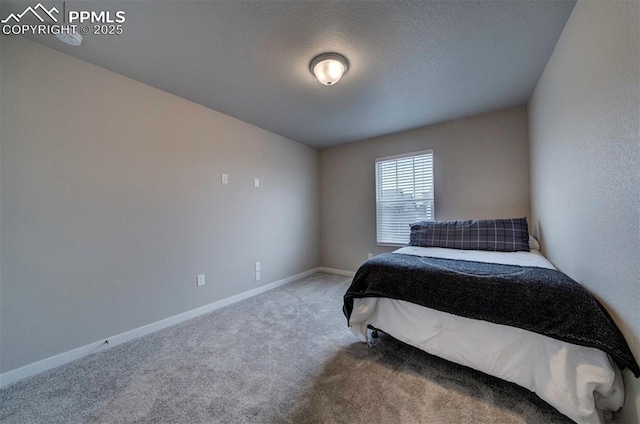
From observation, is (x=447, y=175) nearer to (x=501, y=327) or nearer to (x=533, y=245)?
(x=533, y=245)

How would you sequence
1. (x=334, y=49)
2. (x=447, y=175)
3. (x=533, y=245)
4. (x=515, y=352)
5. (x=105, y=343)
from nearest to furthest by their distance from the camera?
(x=515, y=352)
(x=334, y=49)
(x=105, y=343)
(x=533, y=245)
(x=447, y=175)

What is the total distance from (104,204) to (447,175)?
3773mm

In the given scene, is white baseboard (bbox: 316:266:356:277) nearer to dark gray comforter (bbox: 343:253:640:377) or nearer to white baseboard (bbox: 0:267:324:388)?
white baseboard (bbox: 0:267:324:388)

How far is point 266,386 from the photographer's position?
1.45 meters

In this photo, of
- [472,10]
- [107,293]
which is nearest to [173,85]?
[107,293]

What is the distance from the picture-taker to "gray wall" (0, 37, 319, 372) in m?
1.57

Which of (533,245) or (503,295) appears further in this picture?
(533,245)

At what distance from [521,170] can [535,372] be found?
2.30 meters

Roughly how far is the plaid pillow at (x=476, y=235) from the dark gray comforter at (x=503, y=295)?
0.82 meters

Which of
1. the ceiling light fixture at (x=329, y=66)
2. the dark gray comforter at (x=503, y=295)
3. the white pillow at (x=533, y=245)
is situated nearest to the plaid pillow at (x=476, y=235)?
the white pillow at (x=533, y=245)

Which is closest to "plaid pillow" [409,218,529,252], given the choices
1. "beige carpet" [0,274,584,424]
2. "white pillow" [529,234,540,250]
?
"white pillow" [529,234,540,250]

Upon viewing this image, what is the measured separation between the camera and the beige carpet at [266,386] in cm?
124

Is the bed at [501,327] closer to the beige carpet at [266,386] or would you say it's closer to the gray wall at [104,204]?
the beige carpet at [266,386]

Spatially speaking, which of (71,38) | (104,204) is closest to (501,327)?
(104,204)
